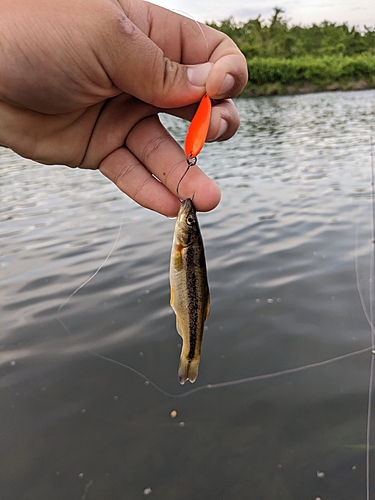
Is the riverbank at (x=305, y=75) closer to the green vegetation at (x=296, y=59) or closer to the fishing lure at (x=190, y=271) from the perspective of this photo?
the green vegetation at (x=296, y=59)

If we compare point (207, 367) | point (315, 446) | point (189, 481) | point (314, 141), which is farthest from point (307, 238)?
point (314, 141)

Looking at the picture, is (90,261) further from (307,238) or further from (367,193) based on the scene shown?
(367,193)

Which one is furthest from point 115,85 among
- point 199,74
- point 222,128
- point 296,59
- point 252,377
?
point 296,59

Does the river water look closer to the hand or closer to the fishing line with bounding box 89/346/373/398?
the fishing line with bounding box 89/346/373/398

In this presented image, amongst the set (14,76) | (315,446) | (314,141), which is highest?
(14,76)

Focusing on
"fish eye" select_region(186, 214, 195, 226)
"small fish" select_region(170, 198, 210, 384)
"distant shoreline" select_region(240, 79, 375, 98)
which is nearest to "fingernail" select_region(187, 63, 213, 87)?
A: "small fish" select_region(170, 198, 210, 384)

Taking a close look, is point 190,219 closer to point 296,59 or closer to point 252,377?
point 252,377
